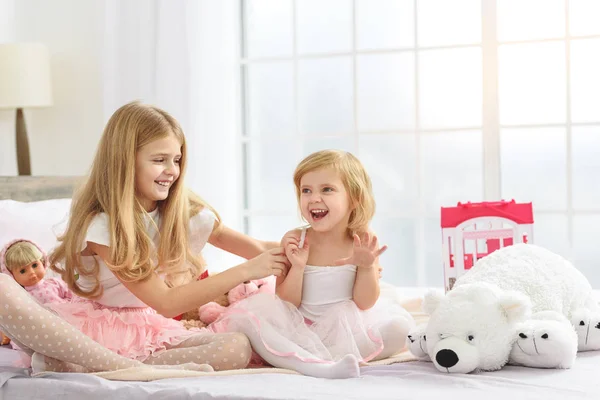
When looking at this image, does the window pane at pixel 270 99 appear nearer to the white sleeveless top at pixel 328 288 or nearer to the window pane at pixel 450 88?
the window pane at pixel 450 88

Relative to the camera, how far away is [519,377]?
4.96 feet

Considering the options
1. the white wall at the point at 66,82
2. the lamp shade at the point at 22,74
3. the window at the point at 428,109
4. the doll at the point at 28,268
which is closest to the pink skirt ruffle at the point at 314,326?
the doll at the point at 28,268

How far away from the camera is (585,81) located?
11.0 ft

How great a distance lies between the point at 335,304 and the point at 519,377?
489mm

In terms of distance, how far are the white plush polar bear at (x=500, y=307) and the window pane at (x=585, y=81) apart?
67.1 inches

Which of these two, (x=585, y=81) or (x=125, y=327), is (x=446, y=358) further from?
(x=585, y=81)

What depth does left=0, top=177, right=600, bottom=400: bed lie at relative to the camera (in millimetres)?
1417

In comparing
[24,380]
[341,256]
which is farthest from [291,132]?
[24,380]

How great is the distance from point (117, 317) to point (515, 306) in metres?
0.90

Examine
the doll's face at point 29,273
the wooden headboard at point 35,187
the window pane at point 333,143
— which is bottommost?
the doll's face at point 29,273

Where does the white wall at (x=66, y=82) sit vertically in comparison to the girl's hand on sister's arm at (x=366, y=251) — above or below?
above

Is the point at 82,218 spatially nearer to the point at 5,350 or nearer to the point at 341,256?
the point at 5,350

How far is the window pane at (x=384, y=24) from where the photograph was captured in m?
3.62

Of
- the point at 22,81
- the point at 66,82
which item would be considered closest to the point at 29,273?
the point at 22,81
